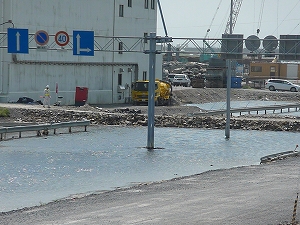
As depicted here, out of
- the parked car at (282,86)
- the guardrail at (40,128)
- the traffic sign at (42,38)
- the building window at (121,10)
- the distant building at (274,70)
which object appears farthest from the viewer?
the distant building at (274,70)

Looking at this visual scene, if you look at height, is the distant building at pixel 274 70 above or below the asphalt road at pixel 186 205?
above

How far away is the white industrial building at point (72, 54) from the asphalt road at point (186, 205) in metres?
25.7

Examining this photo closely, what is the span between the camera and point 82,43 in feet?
133

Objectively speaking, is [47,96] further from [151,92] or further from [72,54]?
[151,92]

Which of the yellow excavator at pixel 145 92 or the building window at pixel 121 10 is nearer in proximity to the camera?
the yellow excavator at pixel 145 92

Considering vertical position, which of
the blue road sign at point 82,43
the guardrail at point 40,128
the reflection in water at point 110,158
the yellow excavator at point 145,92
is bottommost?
the reflection in water at point 110,158

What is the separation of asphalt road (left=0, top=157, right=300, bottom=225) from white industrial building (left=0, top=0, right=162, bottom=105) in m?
25.7

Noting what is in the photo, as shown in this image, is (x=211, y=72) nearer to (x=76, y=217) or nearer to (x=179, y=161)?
(x=179, y=161)

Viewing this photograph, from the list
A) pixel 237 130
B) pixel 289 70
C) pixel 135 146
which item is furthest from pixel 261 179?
pixel 289 70

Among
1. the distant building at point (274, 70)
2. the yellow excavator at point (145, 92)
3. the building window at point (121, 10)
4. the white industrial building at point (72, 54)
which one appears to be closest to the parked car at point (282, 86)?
the distant building at point (274, 70)

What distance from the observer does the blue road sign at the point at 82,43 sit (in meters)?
40.2

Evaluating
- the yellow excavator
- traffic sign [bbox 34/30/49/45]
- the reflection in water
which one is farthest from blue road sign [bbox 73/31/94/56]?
the yellow excavator

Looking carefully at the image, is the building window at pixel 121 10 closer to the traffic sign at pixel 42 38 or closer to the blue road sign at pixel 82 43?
the traffic sign at pixel 42 38

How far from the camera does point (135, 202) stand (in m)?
16.9
